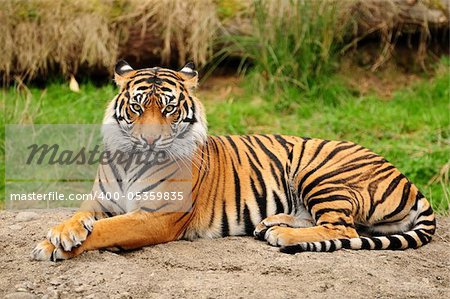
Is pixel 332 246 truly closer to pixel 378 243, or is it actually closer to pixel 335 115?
pixel 378 243

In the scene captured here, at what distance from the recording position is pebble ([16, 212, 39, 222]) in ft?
16.6

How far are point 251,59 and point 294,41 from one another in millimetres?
739

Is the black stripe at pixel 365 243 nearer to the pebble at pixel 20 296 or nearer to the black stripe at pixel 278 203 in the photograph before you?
the black stripe at pixel 278 203

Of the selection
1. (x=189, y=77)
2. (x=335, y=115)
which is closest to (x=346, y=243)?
(x=189, y=77)

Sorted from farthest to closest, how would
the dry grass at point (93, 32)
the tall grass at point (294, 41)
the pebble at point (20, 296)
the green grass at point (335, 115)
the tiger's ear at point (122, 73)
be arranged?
the dry grass at point (93, 32) → the tall grass at point (294, 41) → the green grass at point (335, 115) → the tiger's ear at point (122, 73) → the pebble at point (20, 296)

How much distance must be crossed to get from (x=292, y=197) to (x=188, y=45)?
3.82 m

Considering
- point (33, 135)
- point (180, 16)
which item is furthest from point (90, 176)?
point (180, 16)

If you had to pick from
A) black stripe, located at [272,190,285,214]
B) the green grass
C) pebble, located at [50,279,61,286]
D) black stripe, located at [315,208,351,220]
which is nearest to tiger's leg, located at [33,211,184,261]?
pebble, located at [50,279,61,286]

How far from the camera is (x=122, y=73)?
482 cm

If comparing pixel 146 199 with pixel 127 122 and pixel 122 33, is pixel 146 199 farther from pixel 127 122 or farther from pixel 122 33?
pixel 122 33

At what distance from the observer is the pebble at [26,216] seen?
5.05 metres

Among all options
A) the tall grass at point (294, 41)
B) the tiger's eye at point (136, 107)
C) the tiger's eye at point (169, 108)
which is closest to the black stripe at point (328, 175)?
the tiger's eye at point (169, 108)

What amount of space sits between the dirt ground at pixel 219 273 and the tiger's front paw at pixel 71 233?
0.31ft

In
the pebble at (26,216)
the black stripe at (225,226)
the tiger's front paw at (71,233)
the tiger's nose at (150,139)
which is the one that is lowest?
the pebble at (26,216)
